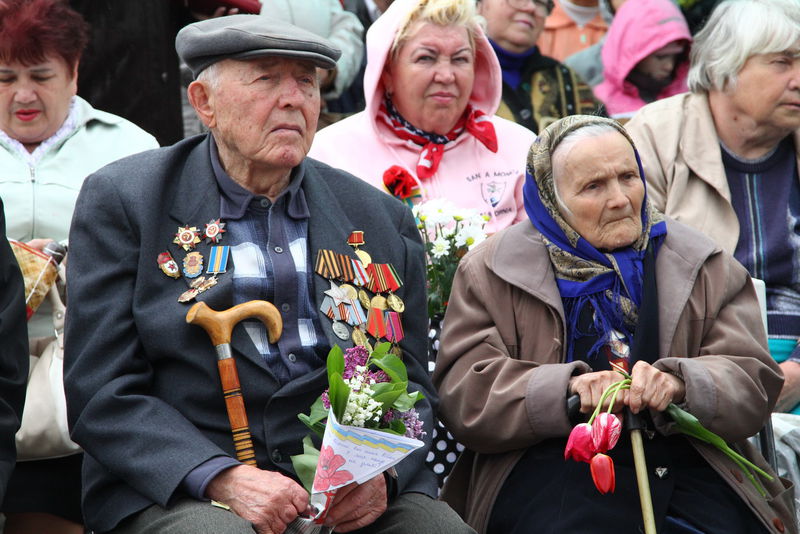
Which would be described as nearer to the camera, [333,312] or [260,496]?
[260,496]

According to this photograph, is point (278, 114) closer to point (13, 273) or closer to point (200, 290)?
point (200, 290)

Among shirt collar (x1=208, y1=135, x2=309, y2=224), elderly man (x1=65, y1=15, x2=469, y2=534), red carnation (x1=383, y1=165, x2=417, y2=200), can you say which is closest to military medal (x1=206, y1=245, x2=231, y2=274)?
elderly man (x1=65, y1=15, x2=469, y2=534)

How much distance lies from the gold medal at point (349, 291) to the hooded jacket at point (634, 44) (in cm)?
344

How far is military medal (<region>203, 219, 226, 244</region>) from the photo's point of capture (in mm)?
3523

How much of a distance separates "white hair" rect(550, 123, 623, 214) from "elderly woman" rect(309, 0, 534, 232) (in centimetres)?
113

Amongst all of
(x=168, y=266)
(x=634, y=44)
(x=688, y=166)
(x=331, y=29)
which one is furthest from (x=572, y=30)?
(x=168, y=266)

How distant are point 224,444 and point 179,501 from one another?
23 centimetres

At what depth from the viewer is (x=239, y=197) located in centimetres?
364

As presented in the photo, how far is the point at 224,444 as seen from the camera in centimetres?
338

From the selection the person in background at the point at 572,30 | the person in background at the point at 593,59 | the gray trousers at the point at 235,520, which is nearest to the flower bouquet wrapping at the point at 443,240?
the gray trousers at the point at 235,520

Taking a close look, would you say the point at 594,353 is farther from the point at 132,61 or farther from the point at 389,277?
the point at 132,61

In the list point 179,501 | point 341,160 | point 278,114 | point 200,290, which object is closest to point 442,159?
point 341,160

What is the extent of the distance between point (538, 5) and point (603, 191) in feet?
9.19

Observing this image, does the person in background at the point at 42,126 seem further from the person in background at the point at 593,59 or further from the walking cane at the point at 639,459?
the person in background at the point at 593,59
